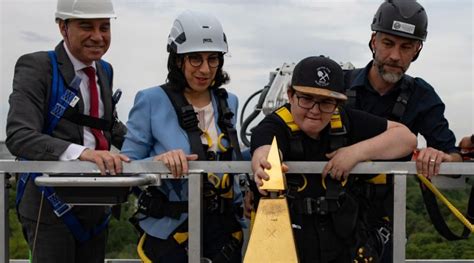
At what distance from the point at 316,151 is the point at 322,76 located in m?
0.36

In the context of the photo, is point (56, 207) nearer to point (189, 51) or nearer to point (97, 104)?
point (97, 104)

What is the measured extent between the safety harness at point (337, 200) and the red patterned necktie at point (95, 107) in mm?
1119

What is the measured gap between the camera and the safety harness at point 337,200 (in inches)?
131

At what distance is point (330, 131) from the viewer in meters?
3.47

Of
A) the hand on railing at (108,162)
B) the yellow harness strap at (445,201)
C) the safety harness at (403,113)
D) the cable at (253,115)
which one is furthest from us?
the cable at (253,115)

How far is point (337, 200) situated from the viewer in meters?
3.35

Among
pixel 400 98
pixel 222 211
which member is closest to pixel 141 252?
pixel 222 211

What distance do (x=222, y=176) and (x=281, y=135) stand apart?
0.40 meters

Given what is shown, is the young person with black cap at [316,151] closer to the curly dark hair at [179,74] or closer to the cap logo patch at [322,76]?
the cap logo patch at [322,76]

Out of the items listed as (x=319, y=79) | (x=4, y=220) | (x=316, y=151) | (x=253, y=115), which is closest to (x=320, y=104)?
(x=319, y=79)

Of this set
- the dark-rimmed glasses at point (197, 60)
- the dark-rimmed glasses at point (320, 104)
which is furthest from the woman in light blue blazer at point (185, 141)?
the dark-rimmed glasses at point (320, 104)

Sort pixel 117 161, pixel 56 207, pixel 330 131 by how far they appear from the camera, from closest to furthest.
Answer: pixel 117 161
pixel 330 131
pixel 56 207

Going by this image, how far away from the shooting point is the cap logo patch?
3.35m

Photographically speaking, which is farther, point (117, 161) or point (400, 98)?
point (400, 98)
